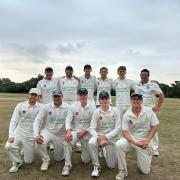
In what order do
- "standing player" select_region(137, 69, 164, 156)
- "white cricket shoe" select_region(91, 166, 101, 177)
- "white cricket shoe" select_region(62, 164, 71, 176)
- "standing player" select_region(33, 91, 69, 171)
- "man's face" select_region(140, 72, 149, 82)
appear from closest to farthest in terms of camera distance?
"white cricket shoe" select_region(91, 166, 101, 177) → "white cricket shoe" select_region(62, 164, 71, 176) → "standing player" select_region(33, 91, 69, 171) → "man's face" select_region(140, 72, 149, 82) → "standing player" select_region(137, 69, 164, 156)

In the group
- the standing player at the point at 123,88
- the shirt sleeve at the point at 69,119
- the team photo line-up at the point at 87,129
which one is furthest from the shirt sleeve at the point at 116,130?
the standing player at the point at 123,88

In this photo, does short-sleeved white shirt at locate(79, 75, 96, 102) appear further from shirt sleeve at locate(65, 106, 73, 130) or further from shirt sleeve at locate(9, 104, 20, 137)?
shirt sleeve at locate(9, 104, 20, 137)

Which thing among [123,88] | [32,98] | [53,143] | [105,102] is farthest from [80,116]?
[123,88]

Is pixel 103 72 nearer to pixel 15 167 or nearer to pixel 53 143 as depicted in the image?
pixel 53 143

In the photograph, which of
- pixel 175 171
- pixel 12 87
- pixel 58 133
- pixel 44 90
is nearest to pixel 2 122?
pixel 44 90

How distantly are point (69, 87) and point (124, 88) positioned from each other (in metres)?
1.62

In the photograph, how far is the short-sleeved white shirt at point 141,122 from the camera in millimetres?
7625

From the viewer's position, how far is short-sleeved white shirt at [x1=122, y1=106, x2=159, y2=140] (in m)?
7.62

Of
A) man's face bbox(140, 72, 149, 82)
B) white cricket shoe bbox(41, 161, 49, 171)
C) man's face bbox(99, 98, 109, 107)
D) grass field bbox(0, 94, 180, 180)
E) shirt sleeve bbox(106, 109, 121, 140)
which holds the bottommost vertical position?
grass field bbox(0, 94, 180, 180)

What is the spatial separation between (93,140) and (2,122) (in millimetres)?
8966

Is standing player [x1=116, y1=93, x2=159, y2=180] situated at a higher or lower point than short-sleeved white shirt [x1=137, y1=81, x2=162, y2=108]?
lower

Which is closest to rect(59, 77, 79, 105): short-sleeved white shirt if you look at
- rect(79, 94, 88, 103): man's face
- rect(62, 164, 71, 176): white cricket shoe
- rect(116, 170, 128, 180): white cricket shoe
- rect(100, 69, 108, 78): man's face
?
rect(100, 69, 108, 78): man's face

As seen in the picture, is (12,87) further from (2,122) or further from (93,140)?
(93,140)

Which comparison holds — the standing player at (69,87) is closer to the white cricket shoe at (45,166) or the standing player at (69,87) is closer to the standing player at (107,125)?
the standing player at (107,125)
